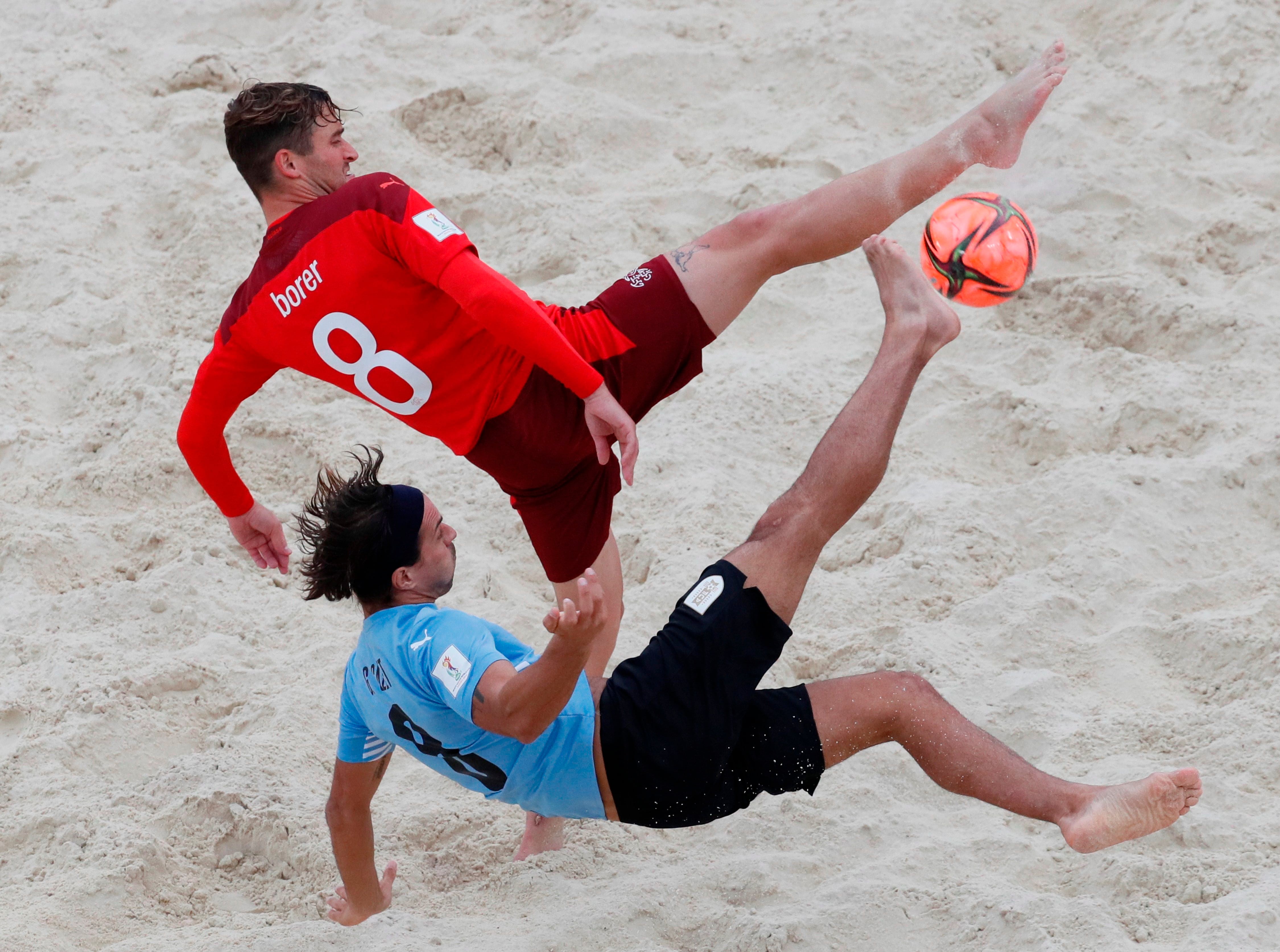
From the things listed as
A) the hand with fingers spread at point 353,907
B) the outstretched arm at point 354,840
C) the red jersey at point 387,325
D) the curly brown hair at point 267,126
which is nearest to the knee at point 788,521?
the red jersey at point 387,325

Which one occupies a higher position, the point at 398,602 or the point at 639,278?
the point at 639,278

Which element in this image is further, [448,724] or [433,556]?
[433,556]

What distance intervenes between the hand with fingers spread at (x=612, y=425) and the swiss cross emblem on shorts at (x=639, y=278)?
13.6 inches

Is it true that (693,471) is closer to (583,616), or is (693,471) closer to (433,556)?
(433,556)

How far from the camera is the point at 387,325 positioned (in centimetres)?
262

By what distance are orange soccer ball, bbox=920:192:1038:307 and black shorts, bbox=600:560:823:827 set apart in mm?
1152

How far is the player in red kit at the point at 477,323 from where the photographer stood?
8.27 ft

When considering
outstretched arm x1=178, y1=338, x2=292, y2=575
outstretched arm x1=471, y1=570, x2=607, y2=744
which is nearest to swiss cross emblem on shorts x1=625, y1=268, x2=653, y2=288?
outstretched arm x1=178, y1=338, x2=292, y2=575

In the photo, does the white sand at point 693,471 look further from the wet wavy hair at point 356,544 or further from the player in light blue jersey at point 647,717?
the wet wavy hair at point 356,544

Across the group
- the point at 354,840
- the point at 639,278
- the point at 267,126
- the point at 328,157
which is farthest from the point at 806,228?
the point at 354,840

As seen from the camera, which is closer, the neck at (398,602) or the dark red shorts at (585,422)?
the neck at (398,602)

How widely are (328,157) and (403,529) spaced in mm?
811

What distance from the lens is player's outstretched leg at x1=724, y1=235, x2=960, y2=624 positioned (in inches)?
98.3

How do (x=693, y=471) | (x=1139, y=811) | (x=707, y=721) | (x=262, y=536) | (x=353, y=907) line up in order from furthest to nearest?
(x=693, y=471) → (x=262, y=536) → (x=353, y=907) → (x=707, y=721) → (x=1139, y=811)
